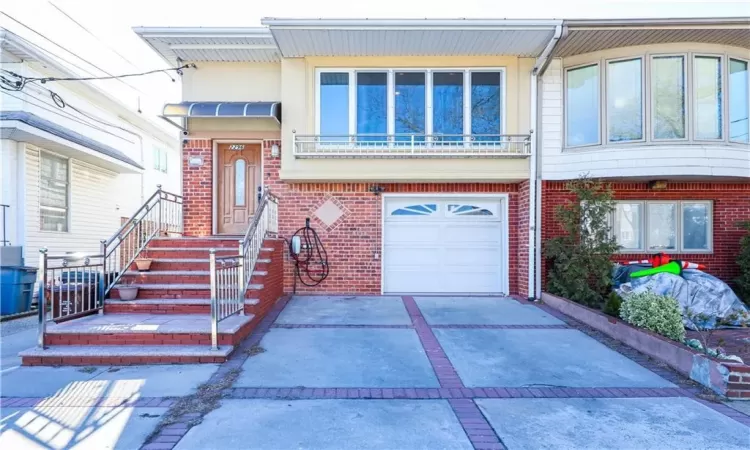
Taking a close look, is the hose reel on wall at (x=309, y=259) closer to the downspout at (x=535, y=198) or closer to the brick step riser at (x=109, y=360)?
the brick step riser at (x=109, y=360)

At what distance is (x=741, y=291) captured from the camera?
8.26 metres

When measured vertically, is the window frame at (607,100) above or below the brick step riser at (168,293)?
above

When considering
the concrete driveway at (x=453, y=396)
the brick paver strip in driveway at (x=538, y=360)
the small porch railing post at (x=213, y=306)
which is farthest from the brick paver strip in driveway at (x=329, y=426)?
the small porch railing post at (x=213, y=306)

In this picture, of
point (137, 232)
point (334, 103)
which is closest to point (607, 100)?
point (334, 103)

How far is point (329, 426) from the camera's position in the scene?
10.8 ft

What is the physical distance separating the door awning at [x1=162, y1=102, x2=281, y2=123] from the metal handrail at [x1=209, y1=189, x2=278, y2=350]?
1.98 metres

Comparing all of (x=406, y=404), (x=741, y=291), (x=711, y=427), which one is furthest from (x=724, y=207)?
(x=406, y=404)

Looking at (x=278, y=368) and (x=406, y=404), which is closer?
(x=406, y=404)

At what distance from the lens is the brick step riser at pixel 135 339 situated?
4.94 m

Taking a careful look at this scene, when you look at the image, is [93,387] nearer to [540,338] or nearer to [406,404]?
[406,404]

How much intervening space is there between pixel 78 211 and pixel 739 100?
15.8 metres

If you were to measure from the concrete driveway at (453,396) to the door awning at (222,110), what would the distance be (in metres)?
4.18

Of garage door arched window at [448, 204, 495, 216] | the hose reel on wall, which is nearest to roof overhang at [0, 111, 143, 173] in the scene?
the hose reel on wall

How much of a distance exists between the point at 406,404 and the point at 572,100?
7168mm
